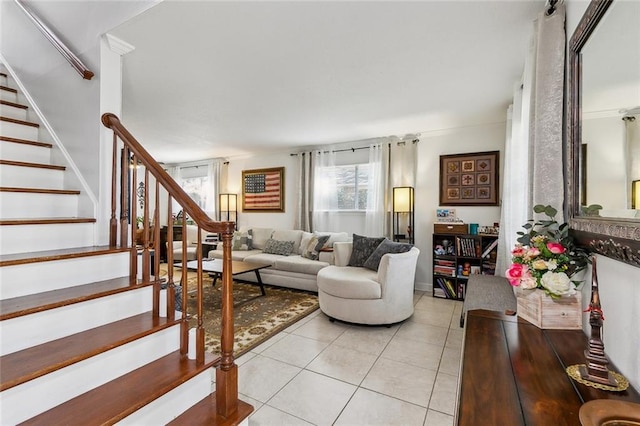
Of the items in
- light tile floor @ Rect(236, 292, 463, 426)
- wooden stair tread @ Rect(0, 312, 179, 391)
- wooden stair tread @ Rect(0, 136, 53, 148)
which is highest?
wooden stair tread @ Rect(0, 136, 53, 148)

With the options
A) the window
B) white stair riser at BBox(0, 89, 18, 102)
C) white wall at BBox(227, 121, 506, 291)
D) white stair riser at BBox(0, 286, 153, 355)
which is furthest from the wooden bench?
white stair riser at BBox(0, 89, 18, 102)

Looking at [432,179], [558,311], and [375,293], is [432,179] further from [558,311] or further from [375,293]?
[558,311]

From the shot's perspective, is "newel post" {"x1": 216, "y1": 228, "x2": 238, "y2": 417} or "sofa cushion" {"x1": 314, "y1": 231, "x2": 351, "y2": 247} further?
"sofa cushion" {"x1": 314, "y1": 231, "x2": 351, "y2": 247}

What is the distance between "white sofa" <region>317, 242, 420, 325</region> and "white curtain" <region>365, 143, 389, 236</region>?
137 centimetres

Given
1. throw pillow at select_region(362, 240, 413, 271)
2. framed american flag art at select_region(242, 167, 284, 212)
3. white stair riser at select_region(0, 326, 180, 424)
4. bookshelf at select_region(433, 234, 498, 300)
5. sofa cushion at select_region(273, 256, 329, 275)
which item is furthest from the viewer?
framed american flag art at select_region(242, 167, 284, 212)

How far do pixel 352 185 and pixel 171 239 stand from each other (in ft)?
12.2

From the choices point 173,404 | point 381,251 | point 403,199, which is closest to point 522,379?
point 173,404

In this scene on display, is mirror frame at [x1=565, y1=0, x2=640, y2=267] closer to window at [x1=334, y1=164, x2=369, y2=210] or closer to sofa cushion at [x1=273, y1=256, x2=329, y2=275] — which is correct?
sofa cushion at [x1=273, y1=256, x2=329, y2=275]

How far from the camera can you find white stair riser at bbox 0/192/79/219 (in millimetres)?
1969

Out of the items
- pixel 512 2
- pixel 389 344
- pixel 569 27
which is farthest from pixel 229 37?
pixel 389 344

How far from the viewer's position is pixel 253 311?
3424mm

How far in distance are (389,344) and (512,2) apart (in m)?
2.66

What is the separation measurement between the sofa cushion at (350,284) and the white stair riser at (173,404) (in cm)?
168

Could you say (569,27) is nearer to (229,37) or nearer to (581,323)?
(581,323)
